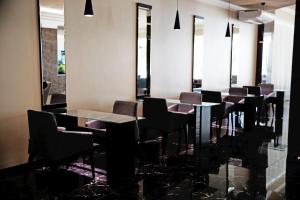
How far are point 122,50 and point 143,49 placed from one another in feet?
1.91

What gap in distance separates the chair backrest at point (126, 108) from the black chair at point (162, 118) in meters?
0.43

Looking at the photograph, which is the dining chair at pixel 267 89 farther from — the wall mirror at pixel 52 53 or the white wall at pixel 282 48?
the wall mirror at pixel 52 53

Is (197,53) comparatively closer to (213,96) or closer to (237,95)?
(237,95)

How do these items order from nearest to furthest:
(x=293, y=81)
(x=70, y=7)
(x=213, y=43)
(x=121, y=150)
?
(x=121, y=150) < (x=293, y=81) < (x=70, y=7) < (x=213, y=43)

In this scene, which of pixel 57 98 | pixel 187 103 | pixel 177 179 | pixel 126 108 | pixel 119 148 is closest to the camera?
pixel 119 148

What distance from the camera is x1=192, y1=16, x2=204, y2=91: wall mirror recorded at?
25.0ft


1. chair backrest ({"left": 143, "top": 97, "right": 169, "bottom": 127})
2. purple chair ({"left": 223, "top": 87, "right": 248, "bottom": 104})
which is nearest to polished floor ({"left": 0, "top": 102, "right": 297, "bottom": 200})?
chair backrest ({"left": 143, "top": 97, "right": 169, "bottom": 127})

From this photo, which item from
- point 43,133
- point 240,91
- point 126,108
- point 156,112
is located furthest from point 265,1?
point 43,133

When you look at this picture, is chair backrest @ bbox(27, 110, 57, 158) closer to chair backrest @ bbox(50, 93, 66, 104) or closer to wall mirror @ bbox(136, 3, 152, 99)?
chair backrest @ bbox(50, 93, 66, 104)

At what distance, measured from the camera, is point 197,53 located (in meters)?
7.76

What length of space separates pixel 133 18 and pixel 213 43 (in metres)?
3.23

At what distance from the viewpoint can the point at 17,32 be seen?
412cm

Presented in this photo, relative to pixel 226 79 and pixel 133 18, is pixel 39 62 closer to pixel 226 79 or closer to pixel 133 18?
pixel 133 18

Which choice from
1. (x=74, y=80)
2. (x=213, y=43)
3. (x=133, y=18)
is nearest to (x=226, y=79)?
(x=213, y=43)
